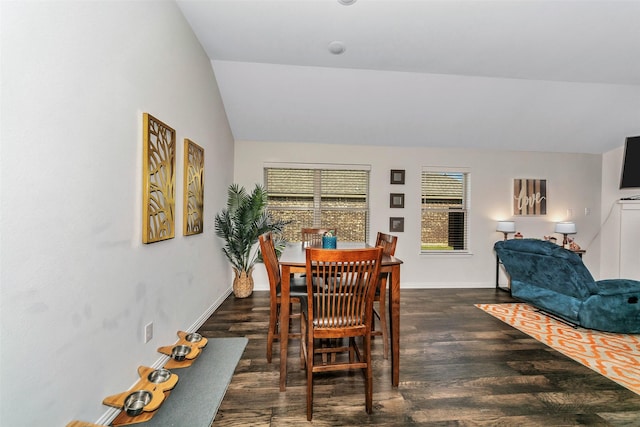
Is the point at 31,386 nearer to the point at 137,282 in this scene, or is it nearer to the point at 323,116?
the point at 137,282

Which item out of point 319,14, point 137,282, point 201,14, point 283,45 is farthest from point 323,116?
point 137,282

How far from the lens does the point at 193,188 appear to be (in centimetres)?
276

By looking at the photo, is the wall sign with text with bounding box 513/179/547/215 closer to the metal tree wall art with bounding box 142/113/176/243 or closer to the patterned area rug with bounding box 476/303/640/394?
the patterned area rug with bounding box 476/303/640/394

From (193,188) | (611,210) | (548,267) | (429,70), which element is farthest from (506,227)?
(193,188)

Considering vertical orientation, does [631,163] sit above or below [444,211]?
above

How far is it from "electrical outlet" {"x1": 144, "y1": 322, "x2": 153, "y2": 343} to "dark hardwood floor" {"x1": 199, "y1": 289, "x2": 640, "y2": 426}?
0.68 metres

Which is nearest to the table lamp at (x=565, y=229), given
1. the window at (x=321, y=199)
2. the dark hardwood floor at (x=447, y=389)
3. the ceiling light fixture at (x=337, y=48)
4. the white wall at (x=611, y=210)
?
the white wall at (x=611, y=210)

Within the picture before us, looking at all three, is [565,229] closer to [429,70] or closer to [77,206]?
[429,70]

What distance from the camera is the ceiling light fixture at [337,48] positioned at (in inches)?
112

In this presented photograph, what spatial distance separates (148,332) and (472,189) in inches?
190

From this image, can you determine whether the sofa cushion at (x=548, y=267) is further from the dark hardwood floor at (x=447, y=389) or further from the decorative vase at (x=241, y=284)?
the decorative vase at (x=241, y=284)

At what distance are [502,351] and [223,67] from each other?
163 inches

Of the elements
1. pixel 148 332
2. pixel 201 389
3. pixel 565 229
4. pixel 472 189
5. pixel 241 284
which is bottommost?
pixel 201 389

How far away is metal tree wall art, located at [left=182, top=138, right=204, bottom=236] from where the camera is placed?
8.36ft
